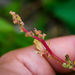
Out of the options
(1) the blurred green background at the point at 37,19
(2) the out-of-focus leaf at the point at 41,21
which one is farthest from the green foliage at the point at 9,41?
(2) the out-of-focus leaf at the point at 41,21

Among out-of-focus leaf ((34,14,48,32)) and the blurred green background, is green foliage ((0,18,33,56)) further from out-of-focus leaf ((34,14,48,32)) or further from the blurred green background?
out-of-focus leaf ((34,14,48,32))

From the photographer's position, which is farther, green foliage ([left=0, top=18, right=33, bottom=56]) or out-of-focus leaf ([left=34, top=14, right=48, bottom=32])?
out-of-focus leaf ([left=34, top=14, right=48, bottom=32])

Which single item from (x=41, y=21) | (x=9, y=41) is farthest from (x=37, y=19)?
(x=9, y=41)

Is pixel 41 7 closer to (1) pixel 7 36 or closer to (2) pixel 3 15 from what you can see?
(2) pixel 3 15

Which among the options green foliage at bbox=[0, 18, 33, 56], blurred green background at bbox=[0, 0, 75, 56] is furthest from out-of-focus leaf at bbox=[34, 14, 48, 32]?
green foliage at bbox=[0, 18, 33, 56]

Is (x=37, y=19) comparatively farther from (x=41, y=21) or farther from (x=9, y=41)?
(x=9, y=41)

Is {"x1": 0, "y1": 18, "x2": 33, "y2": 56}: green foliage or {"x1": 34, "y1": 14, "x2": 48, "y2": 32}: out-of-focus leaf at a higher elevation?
{"x1": 34, "y1": 14, "x2": 48, "y2": 32}: out-of-focus leaf

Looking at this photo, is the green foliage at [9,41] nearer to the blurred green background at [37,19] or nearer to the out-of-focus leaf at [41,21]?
the blurred green background at [37,19]

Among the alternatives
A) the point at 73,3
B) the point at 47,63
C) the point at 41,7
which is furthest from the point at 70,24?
the point at 47,63
